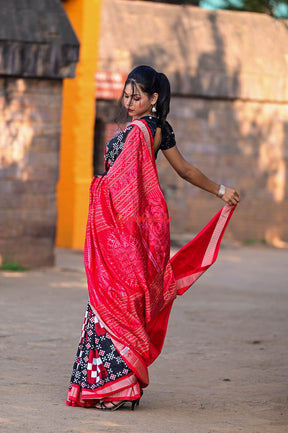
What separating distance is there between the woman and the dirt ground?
181mm

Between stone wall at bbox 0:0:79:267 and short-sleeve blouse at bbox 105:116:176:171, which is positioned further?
stone wall at bbox 0:0:79:267

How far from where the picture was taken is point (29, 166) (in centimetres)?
1138

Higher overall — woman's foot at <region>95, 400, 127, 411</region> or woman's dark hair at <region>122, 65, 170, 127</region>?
woman's dark hair at <region>122, 65, 170, 127</region>

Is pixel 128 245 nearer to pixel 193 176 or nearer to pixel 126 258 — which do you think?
pixel 126 258

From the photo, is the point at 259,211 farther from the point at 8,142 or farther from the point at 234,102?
the point at 8,142

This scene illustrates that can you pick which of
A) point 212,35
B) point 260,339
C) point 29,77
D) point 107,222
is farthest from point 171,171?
point 107,222

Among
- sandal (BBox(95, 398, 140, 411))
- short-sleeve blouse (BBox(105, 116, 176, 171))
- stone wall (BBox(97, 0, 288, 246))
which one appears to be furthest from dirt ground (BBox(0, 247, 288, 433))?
stone wall (BBox(97, 0, 288, 246))

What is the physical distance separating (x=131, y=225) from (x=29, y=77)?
7.02m

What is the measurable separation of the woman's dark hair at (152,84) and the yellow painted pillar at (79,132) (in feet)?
31.5

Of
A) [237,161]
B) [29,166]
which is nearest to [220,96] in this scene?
[237,161]

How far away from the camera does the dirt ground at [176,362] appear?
450 centimetres

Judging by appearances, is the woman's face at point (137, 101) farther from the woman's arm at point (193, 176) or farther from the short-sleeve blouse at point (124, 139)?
the woman's arm at point (193, 176)

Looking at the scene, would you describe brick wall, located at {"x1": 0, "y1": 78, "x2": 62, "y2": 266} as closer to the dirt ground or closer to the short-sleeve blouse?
the dirt ground

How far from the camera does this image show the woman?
4633 millimetres
